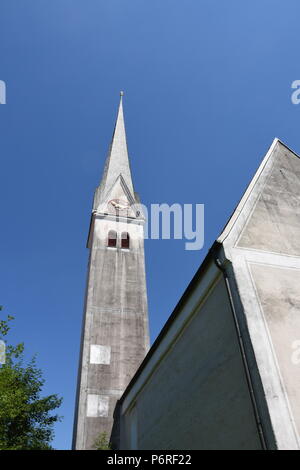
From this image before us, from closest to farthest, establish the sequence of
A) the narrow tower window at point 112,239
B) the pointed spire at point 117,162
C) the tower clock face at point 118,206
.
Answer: the narrow tower window at point 112,239 → the tower clock face at point 118,206 → the pointed spire at point 117,162

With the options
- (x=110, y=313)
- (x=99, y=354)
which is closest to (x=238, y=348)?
(x=99, y=354)

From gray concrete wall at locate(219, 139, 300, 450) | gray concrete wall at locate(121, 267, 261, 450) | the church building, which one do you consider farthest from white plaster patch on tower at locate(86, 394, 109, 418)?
gray concrete wall at locate(219, 139, 300, 450)

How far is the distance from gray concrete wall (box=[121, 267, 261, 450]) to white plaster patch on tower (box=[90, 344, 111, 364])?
7.27m

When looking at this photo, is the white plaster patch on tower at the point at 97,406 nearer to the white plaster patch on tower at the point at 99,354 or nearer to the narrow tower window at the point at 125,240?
the white plaster patch on tower at the point at 99,354

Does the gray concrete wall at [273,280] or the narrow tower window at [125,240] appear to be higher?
the narrow tower window at [125,240]

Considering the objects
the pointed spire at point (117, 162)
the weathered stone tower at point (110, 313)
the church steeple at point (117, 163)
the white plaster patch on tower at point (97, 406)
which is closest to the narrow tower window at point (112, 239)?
the weathered stone tower at point (110, 313)

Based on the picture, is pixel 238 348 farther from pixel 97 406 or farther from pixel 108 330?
pixel 108 330

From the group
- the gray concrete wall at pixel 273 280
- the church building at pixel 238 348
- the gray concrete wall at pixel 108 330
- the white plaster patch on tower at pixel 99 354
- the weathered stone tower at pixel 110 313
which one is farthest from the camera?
the white plaster patch on tower at pixel 99 354

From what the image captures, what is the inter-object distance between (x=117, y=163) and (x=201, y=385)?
93.8ft

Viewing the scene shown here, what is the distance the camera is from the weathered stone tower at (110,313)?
1795cm

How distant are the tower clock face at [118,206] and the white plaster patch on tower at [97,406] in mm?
14705

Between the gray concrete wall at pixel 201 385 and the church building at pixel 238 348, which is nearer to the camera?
the church building at pixel 238 348

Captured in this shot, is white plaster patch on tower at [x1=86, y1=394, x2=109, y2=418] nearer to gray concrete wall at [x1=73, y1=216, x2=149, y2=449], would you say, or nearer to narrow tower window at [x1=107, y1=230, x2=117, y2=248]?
gray concrete wall at [x1=73, y1=216, x2=149, y2=449]

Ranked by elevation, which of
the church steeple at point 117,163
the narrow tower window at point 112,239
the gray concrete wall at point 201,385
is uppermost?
the church steeple at point 117,163
